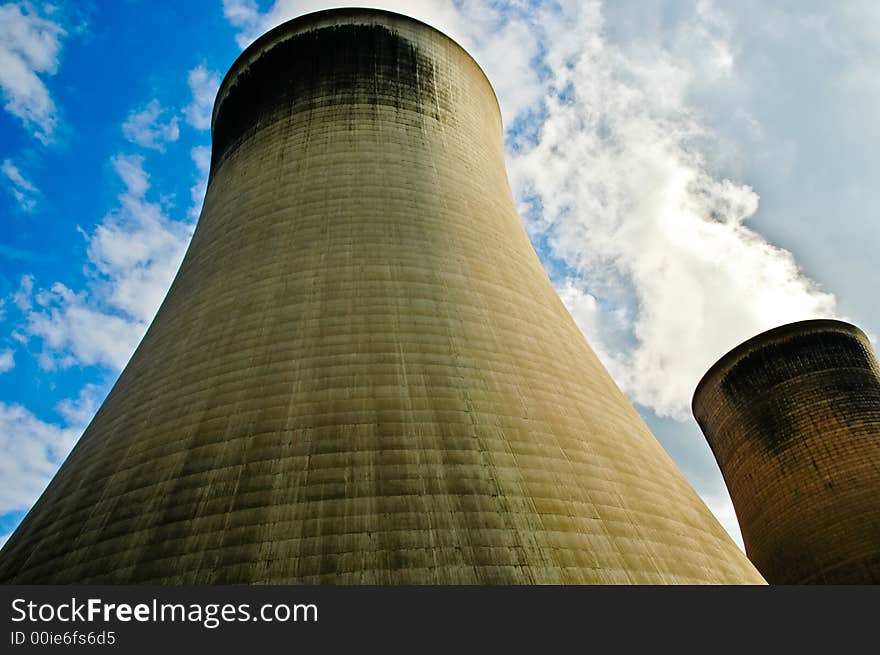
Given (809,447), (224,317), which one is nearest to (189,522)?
(224,317)

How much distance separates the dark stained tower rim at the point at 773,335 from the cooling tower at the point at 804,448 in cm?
2

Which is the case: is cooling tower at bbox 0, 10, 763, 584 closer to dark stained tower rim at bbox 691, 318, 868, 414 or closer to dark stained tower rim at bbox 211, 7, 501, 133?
dark stained tower rim at bbox 211, 7, 501, 133

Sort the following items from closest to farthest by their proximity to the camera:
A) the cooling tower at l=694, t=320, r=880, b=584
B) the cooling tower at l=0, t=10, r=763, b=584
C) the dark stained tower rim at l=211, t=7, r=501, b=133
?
the cooling tower at l=0, t=10, r=763, b=584 → the dark stained tower rim at l=211, t=7, r=501, b=133 → the cooling tower at l=694, t=320, r=880, b=584

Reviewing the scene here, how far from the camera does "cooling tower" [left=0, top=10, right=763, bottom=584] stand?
327cm

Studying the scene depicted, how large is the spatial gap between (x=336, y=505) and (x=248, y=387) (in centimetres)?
109

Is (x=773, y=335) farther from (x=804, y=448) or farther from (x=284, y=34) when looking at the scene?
(x=284, y=34)

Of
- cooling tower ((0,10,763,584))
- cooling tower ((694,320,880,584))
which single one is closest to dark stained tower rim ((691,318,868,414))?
cooling tower ((694,320,880,584))

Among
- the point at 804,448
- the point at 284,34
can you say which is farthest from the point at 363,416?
the point at 804,448

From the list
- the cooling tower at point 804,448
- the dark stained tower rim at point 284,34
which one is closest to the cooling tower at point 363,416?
the dark stained tower rim at point 284,34

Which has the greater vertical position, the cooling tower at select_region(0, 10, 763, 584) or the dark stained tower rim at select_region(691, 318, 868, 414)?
the dark stained tower rim at select_region(691, 318, 868, 414)

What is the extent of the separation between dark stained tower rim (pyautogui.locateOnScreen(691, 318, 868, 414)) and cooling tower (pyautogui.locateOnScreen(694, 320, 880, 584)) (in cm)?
2

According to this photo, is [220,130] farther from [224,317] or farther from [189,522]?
[189,522]

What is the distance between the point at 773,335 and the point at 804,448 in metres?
1.97

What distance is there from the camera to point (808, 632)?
289 centimetres
